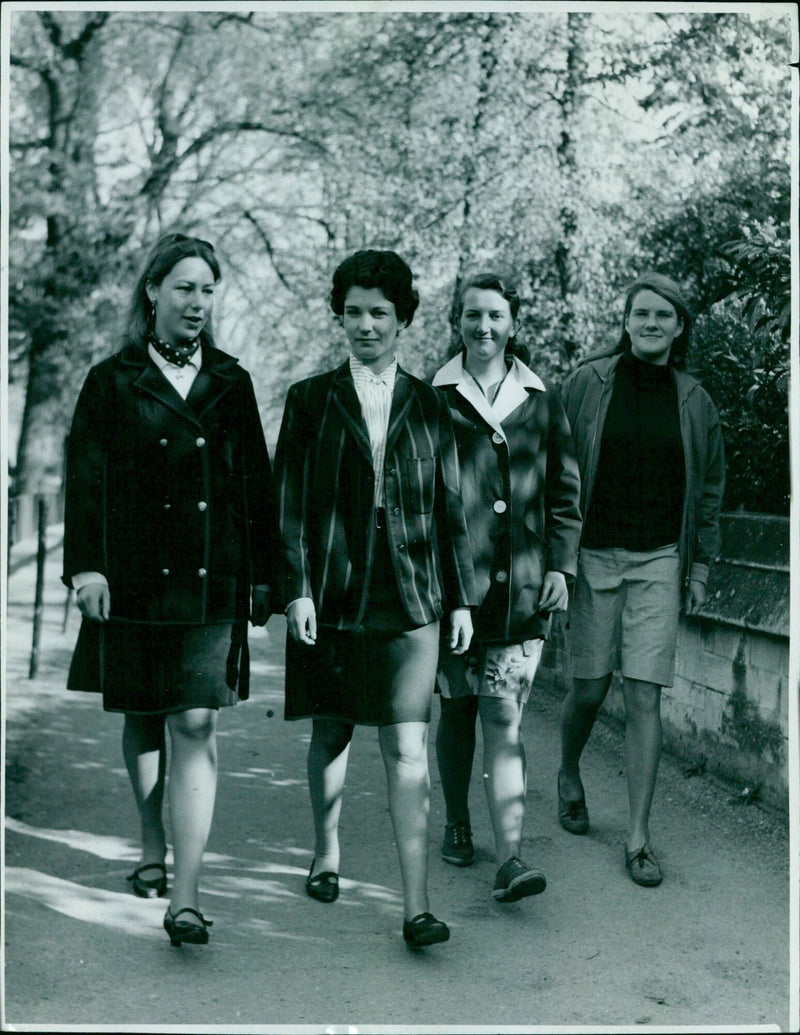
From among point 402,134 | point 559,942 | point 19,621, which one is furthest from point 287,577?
point 19,621

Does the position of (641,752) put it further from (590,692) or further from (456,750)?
(456,750)

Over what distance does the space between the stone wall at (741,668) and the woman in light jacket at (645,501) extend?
14.4 inches

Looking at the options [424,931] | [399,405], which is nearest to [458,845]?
[424,931]

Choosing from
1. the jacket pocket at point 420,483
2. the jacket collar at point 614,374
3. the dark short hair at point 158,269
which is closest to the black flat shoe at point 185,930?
the jacket pocket at point 420,483

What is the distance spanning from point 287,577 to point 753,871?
1.96 m

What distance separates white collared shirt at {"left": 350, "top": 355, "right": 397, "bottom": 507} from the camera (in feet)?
13.6

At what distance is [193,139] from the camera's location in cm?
1305

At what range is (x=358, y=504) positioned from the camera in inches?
161

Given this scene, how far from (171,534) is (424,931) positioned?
4.66 ft

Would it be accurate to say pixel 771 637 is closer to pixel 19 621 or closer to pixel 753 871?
pixel 753 871

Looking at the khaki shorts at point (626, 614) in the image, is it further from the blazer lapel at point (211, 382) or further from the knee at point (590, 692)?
the blazer lapel at point (211, 382)

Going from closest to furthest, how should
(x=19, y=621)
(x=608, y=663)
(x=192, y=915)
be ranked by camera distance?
(x=192, y=915) < (x=608, y=663) < (x=19, y=621)

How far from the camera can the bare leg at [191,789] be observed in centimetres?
403

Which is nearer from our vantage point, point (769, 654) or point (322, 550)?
point (322, 550)
